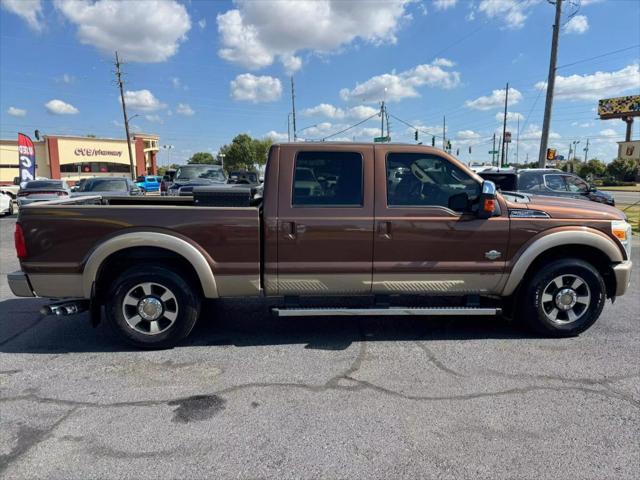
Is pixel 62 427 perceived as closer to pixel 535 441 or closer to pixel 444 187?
pixel 535 441

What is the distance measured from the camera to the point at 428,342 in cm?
431

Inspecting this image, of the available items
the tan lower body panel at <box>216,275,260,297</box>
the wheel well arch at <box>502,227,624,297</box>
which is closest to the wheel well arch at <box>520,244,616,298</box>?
the wheel well arch at <box>502,227,624,297</box>

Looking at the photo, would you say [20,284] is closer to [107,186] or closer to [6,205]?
[107,186]

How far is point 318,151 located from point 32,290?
2.96 m

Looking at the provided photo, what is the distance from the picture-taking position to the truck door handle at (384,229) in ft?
13.0

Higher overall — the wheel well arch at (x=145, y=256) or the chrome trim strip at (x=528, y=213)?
the chrome trim strip at (x=528, y=213)

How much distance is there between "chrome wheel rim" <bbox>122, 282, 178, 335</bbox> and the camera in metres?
3.99

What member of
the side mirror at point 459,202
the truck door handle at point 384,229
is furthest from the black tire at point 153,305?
the side mirror at point 459,202

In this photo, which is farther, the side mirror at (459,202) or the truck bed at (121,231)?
the side mirror at (459,202)

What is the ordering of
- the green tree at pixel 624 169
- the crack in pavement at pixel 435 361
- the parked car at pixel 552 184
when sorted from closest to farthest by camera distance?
the crack in pavement at pixel 435 361, the parked car at pixel 552 184, the green tree at pixel 624 169

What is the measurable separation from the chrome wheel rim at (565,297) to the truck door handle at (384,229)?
5.64 feet

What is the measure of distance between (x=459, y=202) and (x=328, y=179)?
4.16 feet

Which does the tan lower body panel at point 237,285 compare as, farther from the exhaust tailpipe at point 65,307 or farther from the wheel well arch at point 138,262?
the exhaust tailpipe at point 65,307

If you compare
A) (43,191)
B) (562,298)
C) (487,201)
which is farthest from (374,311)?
(43,191)
